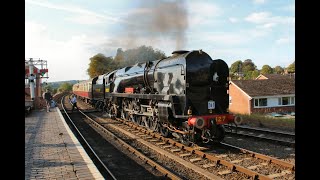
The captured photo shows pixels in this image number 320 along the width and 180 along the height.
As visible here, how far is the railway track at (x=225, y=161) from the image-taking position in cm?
688

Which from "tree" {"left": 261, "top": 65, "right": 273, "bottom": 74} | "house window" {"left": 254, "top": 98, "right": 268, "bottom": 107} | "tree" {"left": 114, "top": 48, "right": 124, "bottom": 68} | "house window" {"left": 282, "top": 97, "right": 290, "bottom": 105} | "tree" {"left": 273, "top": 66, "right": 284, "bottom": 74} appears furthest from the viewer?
"tree" {"left": 273, "top": 66, "right": 284, "bottom": 74}

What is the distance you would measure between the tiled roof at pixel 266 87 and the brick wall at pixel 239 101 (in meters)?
0.72

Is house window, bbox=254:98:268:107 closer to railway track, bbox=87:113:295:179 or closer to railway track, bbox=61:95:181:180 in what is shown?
railway track, bbox=87:113:295:179

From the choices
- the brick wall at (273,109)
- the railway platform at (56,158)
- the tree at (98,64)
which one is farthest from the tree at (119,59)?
the railway platform at (56,158)

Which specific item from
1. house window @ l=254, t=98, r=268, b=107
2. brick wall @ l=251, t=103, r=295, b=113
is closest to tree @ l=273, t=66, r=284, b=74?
brick wall @ l=251, t=103, r=295, b=113

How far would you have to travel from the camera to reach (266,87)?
126 ft

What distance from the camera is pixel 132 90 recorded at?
13.8 meters

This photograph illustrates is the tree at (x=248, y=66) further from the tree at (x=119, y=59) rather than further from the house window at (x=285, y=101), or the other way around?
the house window at (x=285, y=101)

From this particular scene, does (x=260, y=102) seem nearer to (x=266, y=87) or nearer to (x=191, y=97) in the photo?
(x=266, y=87)

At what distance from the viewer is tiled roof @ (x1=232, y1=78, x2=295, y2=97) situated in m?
36.5

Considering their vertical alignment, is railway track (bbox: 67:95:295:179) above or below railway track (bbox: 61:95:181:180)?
above

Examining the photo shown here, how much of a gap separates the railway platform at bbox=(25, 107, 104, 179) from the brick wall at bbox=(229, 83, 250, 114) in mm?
28376
